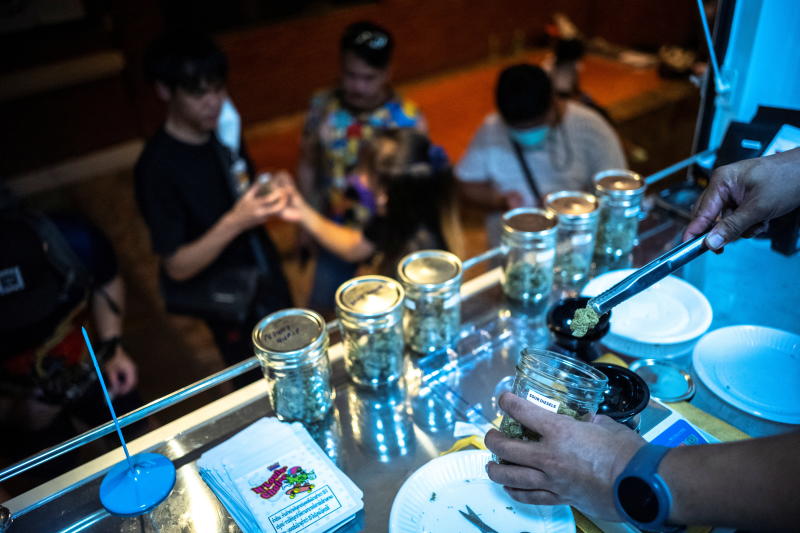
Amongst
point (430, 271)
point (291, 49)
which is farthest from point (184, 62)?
point (291, 49)

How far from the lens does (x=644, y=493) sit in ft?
2.15

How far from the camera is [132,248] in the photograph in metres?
3.68

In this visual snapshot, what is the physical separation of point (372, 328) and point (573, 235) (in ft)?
1.87

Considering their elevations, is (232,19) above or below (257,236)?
above

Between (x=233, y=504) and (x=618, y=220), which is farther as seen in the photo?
(x=618, y=220)

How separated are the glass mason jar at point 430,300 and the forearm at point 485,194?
1.29 meters

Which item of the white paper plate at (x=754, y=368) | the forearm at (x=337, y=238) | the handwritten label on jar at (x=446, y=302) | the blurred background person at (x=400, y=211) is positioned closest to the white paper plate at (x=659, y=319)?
the white paper plate at (x=754, y=368)

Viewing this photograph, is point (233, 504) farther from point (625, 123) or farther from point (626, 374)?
point (625, 123)

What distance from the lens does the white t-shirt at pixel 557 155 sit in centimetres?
222

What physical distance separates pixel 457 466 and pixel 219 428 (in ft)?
1.44

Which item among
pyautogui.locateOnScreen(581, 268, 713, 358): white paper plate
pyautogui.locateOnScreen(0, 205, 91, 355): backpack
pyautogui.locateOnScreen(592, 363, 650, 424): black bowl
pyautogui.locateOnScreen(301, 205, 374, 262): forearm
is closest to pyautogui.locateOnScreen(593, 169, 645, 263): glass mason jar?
pyautogui.locateOnScreen(581, 268, 713, 358): white paper plate

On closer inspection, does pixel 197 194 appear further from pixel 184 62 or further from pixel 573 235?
pixel 573 235

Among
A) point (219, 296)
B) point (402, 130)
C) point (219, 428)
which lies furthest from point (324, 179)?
point (219, 428)

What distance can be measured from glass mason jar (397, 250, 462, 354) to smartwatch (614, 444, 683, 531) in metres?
0.48
